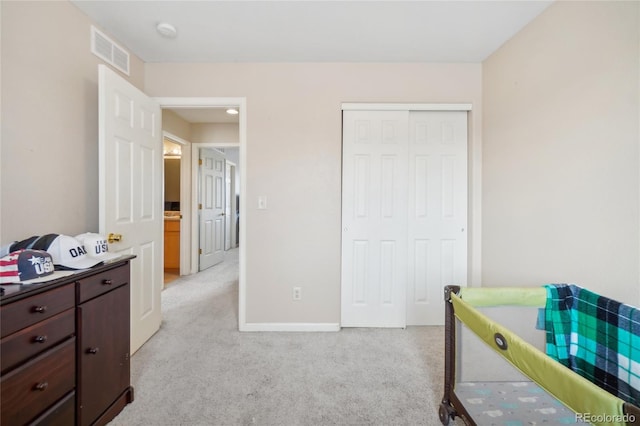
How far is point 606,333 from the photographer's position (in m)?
1.11

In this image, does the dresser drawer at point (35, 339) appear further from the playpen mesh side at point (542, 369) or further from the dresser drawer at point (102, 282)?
the playpen mesh side at point (542, 369)

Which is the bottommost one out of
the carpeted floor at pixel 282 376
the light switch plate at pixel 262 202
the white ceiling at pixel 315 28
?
the carpeted floor at pixel 282 376

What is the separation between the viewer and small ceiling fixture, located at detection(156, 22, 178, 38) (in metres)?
1.84

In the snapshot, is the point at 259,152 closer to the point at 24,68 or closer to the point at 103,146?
the point at 103,146

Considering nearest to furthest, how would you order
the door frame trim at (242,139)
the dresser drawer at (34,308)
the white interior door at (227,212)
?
the dresser drawer at (34,308) → the door frame trim at (242,139) → the white interior door at (227,212)

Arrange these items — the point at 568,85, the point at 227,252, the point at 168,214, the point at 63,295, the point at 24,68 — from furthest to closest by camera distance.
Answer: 1. the point at 227,252
2. the point at 168,214
3. the point at 568,85
4. the point at 24,68
5. the point at 63,295

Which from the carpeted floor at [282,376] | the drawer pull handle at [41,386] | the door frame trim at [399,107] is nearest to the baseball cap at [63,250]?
the drawer pull handle at [41,386]

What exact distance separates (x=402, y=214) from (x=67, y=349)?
7.53 feet

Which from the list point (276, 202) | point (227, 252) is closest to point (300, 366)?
point (276, 202)

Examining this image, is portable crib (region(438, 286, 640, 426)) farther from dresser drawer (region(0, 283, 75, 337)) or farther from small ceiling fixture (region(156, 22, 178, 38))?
small ceiling fixture (region(156, 22, 178, 38))

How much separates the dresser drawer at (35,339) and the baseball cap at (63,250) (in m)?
0.21

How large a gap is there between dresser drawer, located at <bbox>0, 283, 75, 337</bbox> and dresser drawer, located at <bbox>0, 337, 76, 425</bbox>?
0.15m

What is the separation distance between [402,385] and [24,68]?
9.28 feet

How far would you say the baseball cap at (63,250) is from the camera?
117cm
